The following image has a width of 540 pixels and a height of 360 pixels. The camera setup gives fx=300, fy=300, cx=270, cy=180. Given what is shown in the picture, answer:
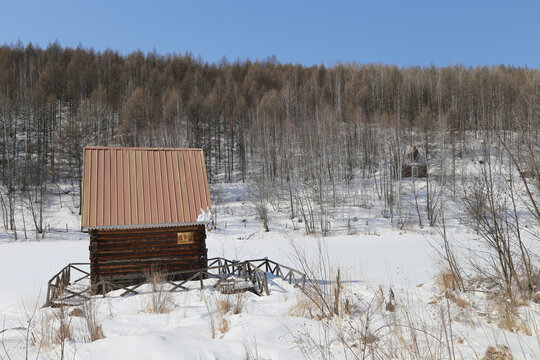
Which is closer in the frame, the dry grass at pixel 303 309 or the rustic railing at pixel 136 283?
the dry grass at pixel 303 309

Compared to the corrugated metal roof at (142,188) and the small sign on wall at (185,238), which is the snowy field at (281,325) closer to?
the small sign on wall at (185,238)

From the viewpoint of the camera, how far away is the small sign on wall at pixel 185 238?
37.6ft

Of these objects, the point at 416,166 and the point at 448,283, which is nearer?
the point at 448,283

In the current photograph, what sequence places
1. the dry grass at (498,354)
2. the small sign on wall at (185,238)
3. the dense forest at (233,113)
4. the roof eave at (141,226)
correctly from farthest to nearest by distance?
the dense forest at (233,113), the small sign on wall at (185,238), the roof eave at (141,226), the dry grass at (498,354)

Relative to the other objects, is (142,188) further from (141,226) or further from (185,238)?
(185,238)

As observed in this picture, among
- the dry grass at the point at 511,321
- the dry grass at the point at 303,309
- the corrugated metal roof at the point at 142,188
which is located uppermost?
the corrugated metal roof at the point at 142,188

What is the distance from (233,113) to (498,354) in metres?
49.0

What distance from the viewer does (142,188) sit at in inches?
469

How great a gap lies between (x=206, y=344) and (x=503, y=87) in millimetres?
61943

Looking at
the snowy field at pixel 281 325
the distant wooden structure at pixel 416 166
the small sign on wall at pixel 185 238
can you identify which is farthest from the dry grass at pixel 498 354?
the distant wooden structure at pixel 416 166

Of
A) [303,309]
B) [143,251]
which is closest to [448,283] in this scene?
[303,309]

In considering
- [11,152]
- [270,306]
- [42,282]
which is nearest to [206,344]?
[270,306]

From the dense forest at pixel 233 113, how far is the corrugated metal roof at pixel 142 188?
40.5ft

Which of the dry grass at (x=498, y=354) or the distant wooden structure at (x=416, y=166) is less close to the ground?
the distant wooden structure at (x=416, y=166)
